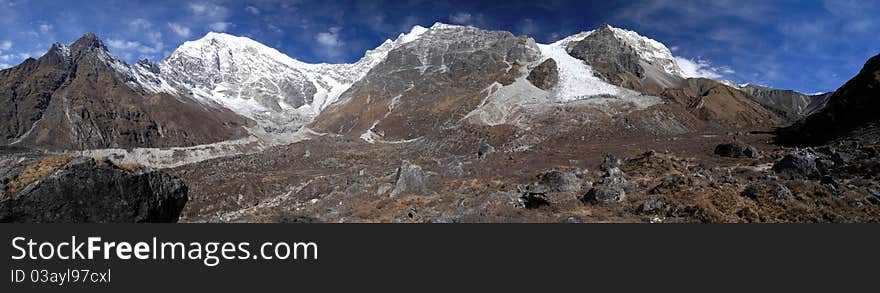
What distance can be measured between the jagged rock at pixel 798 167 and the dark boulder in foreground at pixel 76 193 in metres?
25.7

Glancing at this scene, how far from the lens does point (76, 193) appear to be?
11.8 metres

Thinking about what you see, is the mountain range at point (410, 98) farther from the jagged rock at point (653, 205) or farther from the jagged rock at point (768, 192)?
the jagged rock at point (653, 205)

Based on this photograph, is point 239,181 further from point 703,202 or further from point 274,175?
point 703,202

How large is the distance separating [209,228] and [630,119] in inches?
2718

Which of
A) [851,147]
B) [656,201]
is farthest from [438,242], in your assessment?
[851,147]

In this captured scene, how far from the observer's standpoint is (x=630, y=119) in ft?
226

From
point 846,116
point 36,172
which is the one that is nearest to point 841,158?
point 846,116

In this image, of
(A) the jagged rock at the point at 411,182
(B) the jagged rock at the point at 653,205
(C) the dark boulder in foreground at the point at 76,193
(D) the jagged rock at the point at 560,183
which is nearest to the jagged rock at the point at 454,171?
(A) the jagged rock at the point at 411,182

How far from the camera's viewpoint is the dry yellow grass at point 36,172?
11391 millimetres

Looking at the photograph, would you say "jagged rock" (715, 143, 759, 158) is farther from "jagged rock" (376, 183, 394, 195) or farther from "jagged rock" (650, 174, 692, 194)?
"jagged rock" (376, 183, 394, 195)

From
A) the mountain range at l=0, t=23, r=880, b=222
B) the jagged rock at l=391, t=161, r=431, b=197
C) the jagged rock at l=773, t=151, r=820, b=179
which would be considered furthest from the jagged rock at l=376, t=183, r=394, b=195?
the jagged rock at l=773, t=151, r=820, b=179

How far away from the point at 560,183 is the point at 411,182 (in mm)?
8764

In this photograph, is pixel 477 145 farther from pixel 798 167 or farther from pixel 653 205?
pixel 653 205

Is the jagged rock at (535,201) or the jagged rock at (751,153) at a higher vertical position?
the jagged rock at (751,153)
